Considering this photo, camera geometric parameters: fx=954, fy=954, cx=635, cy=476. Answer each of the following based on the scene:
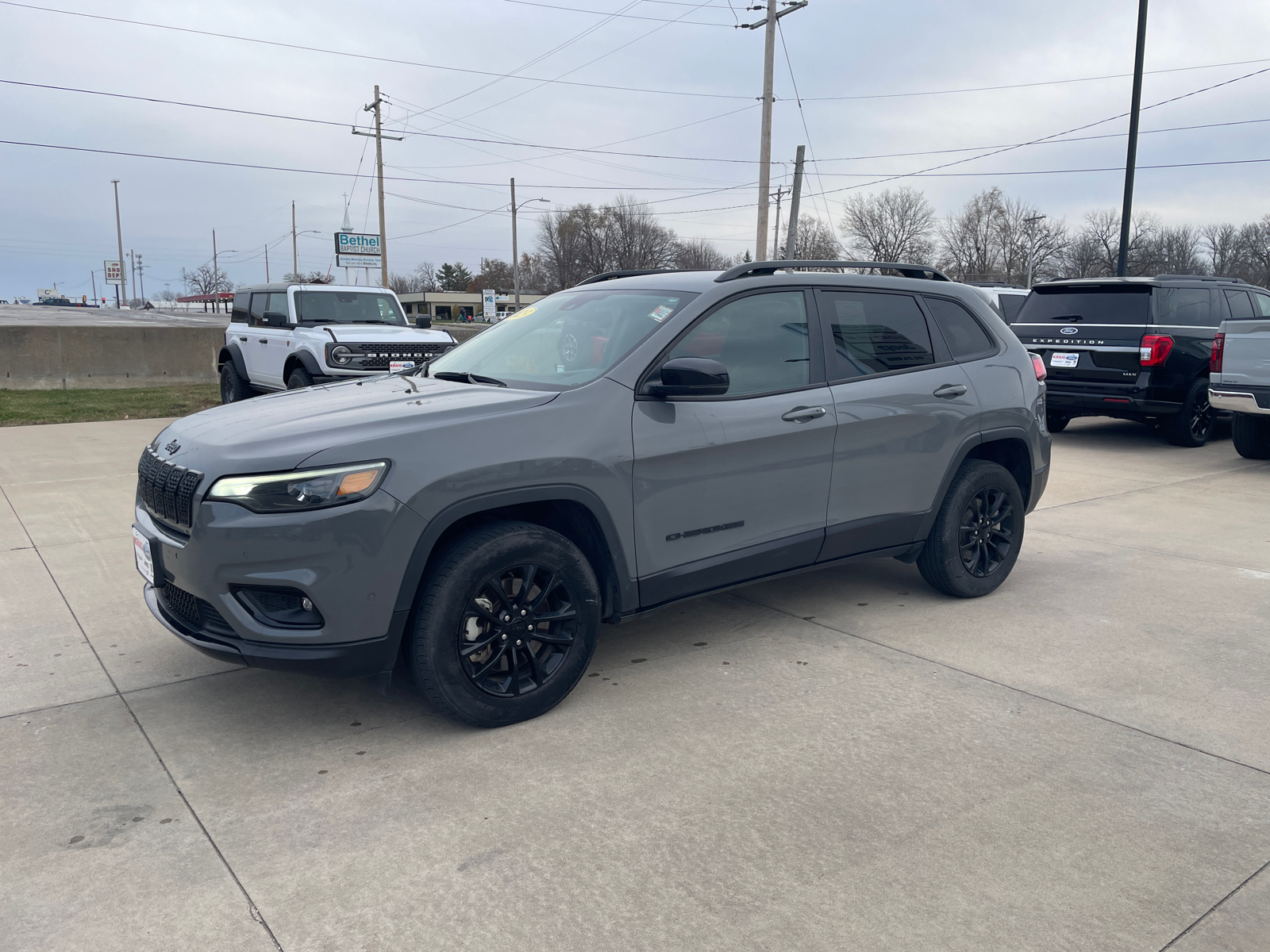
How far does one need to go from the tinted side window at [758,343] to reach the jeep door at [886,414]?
0.17 metres

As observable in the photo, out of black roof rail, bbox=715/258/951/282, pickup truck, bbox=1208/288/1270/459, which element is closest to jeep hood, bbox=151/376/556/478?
black roof rail, bbox=715/258/951/282

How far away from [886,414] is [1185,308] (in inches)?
318

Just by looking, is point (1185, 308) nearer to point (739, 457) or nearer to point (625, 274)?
point (625, 274)

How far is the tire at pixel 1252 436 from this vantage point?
33.2 ft

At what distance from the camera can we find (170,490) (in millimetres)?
3426

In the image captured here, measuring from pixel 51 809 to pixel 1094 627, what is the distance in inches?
178

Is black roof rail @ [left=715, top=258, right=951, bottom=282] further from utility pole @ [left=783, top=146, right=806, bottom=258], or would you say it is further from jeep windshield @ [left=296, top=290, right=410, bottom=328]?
utility pole @ [left=783, top=146, right=806, bottom=258]

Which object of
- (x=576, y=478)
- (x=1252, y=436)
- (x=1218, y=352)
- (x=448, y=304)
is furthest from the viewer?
(x=448, y=304)

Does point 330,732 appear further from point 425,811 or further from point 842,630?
point 842,630

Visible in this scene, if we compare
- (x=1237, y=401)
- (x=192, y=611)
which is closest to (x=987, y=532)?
(x=192, y=611)

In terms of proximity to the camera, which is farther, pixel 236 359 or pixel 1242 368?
pixel 236 359

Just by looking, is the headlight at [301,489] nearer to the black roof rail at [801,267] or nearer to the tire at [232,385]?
the black roof rail at [801,267]

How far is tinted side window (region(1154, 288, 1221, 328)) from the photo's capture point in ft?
34.6

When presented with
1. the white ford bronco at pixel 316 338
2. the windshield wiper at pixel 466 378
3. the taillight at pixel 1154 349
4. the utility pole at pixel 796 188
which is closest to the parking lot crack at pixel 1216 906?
the windshield wiper at pixel 466 378
